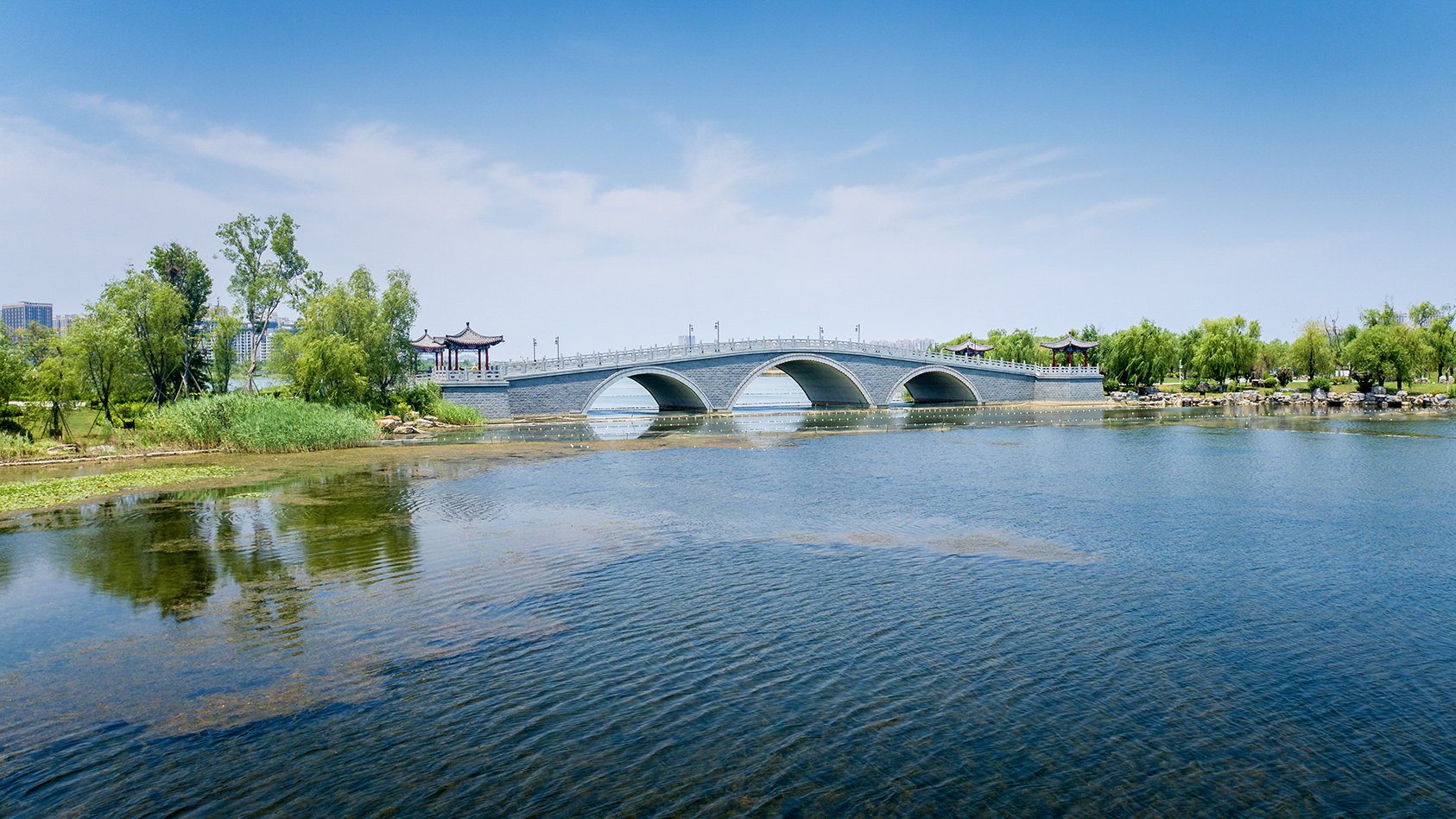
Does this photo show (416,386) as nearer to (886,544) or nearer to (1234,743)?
(886,544)

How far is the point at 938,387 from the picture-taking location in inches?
2633

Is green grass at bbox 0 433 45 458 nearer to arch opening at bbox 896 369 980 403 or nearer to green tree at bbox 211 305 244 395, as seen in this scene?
green tree at bbox 211 305 244 395

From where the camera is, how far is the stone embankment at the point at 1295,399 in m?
51.1

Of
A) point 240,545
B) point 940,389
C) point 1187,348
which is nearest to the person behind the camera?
point 240,545

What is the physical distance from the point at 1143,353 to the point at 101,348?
227ft

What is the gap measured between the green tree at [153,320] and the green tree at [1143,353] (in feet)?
217

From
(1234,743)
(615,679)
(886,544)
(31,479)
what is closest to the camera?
(1234,743)

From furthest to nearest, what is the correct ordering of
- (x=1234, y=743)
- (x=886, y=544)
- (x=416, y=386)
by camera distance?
(x=416, y=386), (x=886, y=544), (x=1234, y=743)

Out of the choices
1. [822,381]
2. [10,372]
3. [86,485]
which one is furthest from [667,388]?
[86,485]

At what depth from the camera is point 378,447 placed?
30844 mm

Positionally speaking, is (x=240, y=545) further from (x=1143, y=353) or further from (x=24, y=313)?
(x=24, y=313)

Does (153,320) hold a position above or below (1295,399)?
above

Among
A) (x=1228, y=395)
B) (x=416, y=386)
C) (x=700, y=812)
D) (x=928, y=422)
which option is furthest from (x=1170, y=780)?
(x=1228, y=395)

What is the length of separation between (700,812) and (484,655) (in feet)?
11.4
